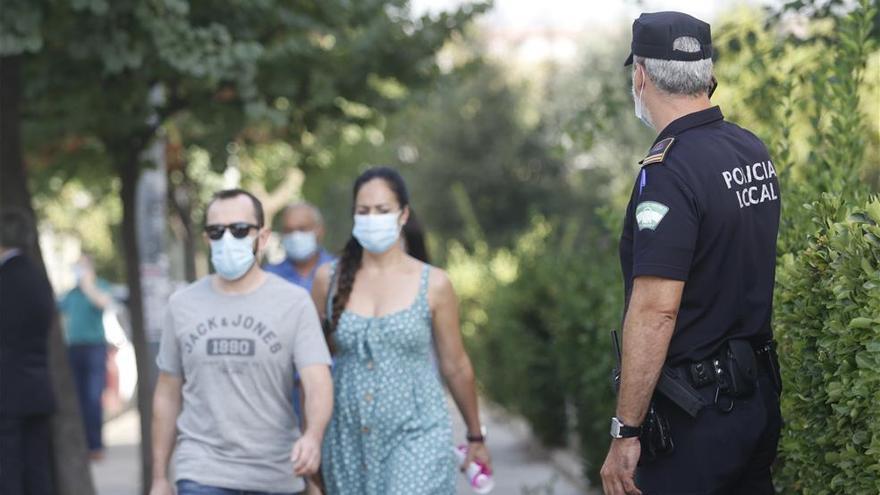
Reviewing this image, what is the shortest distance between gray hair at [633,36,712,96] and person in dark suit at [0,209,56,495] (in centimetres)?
451

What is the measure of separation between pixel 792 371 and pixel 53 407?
15.0 feet

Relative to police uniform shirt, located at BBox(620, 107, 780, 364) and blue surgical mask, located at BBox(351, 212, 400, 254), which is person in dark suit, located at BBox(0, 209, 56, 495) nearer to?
blue surgical mask, located at BBox(351, 212, 400, 254)

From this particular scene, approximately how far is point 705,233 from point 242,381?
6.93 ft

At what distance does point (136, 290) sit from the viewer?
41.0 feet

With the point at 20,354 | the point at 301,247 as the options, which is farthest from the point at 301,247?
the point at 20,354

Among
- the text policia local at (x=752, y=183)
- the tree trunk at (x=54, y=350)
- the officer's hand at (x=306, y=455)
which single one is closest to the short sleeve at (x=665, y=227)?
the text policia local at (x=752, y=183)

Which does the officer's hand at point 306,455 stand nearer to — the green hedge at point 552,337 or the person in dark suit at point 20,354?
the green hedge at point 552,337

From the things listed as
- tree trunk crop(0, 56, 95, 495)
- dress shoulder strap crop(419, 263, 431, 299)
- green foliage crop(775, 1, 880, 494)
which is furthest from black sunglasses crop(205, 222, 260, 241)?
tree trunk crop(0, 56, 95, 495)

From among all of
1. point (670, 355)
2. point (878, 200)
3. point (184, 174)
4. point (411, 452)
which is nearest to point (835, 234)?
point (878, 200)

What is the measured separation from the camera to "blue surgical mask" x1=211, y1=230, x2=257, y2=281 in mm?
5441

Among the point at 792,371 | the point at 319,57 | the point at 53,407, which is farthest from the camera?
the point at 319,57

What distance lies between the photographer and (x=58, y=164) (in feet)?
41.7

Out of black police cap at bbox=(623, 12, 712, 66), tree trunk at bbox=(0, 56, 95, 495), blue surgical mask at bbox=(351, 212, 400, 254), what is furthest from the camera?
tree trunk at bbox=(0, 56, 95, 495)

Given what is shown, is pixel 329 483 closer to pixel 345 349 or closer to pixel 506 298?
pixel 345 349
